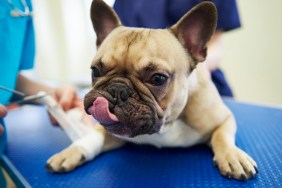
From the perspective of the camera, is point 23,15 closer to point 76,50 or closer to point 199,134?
point 199,134

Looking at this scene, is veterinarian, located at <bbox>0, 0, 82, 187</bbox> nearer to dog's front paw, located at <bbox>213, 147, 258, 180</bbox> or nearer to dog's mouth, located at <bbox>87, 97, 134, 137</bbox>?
dog's mouth, located at <bbox>87, 97, 134, 137</bbox>

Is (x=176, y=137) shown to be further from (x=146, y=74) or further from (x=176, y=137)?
(x=146, y=74)

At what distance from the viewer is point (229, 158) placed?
764 mm

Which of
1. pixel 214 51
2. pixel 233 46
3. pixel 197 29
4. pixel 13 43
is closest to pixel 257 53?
pixel 233 46

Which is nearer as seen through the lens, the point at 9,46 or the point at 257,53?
the point at 9,46

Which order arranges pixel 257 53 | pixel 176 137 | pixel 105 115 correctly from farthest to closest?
pixel 257 53 < pixel 176 137 < pixel 105 115

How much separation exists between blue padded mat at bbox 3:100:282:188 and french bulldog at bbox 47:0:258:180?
1.1 inches

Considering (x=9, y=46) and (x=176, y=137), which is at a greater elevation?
(x=9, y=46)

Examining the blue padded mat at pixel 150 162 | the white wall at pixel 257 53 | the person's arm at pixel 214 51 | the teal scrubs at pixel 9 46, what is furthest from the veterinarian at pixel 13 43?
the white wall at pixel 257 53

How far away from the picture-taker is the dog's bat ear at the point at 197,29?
2.65 feet

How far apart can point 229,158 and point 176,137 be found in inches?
6.6

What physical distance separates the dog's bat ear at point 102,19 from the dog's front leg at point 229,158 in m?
0.42

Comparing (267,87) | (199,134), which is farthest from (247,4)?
(199,134)

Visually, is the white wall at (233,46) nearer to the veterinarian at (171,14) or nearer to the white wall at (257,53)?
the white wall at (257,53)
